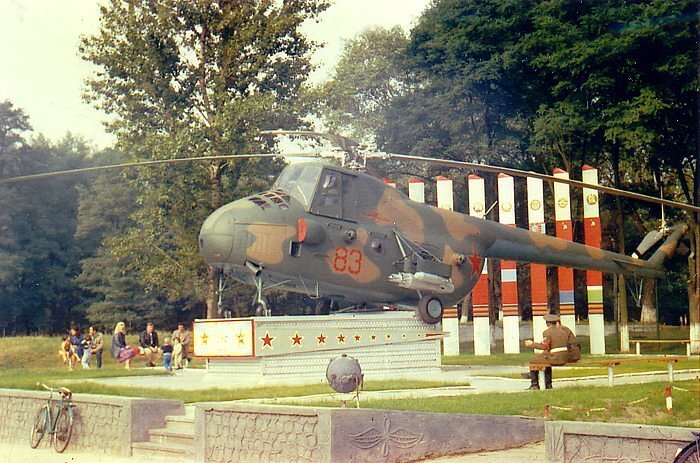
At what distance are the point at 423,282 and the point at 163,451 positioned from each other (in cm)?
799

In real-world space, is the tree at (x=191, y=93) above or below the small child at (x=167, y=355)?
above

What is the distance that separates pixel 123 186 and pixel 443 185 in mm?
15467

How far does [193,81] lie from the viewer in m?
26.9

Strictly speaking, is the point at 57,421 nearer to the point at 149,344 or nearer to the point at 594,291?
the point at 149,344

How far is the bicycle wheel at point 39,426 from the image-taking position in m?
15.4

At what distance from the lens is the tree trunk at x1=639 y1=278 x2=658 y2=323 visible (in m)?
38.5

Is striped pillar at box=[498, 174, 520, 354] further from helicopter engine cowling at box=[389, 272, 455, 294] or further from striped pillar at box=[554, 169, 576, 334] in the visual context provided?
helicopter engine cowling at box=[389, 272, 455, 294]

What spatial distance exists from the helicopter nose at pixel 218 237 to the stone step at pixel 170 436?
4467mm

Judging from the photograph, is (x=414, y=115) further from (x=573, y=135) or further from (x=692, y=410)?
(x=692, y=410)

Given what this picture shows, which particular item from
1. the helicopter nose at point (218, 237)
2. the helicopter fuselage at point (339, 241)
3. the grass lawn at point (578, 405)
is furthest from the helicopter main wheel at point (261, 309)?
the grass lawn at point (578, 405)

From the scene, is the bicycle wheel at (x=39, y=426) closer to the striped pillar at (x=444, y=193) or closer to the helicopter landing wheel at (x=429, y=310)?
the helicopter landing wheel at (x=429, y=310)

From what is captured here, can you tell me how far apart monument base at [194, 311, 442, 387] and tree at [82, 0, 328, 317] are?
596 cm

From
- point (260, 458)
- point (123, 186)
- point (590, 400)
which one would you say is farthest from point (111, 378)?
point (123, 186)

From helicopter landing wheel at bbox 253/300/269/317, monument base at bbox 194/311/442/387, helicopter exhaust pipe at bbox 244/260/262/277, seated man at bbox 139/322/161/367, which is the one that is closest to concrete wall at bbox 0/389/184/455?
monument base at bbox 194/311/442/387
